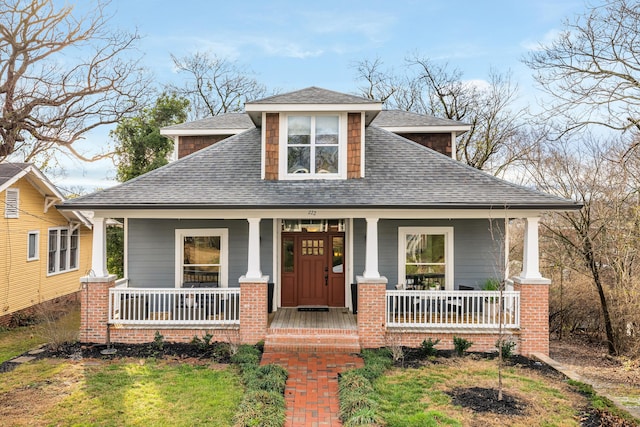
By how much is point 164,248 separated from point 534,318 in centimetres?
969

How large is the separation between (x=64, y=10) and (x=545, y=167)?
14547 mm

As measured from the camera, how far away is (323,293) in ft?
39.5

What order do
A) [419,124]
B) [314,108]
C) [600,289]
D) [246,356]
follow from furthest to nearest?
[419,124] < [600,289] < [314,108] < [246,356]

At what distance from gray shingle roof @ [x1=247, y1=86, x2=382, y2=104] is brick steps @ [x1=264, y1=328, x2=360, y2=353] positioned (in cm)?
557

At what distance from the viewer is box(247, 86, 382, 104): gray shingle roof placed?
10.5 metres

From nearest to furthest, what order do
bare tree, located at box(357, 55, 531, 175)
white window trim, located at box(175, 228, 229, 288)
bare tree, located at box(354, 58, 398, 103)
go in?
white window trim, located at box(175, 228, 229, 288), bare tree, located at box(357, 55, 531, 175), bare tree, located at box(354, 58, 398, 103)

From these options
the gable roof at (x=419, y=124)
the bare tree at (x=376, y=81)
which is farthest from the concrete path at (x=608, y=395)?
the bare tree at (x=376, y=81)

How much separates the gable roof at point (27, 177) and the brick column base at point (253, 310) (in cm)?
886

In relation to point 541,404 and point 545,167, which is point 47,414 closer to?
point 541,404

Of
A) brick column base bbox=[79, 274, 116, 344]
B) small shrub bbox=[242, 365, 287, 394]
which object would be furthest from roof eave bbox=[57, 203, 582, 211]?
small shrub bbox=[242, 365, 287, 394]

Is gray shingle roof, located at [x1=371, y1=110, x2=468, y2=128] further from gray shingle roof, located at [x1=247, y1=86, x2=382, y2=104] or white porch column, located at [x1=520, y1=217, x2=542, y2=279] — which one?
white porch column, located at [x1=520, y1=217, x2=542, y2=279]

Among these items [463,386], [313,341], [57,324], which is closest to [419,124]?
[313,341]

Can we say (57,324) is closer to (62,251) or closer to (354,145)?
(62,251)

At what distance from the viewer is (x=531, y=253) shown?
374 inches
